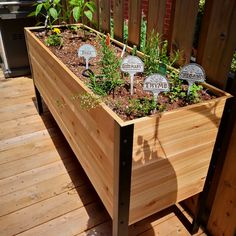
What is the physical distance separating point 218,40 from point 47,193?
1412mm

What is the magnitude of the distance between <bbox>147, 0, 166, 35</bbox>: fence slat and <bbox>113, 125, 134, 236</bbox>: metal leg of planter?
83 centimetres

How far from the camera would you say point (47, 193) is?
1.85 m

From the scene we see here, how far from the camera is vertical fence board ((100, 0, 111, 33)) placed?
2.07 m

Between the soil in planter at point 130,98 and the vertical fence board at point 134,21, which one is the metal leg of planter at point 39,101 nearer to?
the soil in planter at point 130,98

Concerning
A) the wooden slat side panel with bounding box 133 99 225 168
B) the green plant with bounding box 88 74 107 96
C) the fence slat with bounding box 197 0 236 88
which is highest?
the fence slat with bounding box 197 0 236 88

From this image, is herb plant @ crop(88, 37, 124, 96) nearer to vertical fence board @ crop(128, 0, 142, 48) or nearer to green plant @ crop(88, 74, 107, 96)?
green plant @ crop(88, 74, 107, 96)

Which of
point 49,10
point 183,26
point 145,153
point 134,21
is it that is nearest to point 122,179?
point 145,153

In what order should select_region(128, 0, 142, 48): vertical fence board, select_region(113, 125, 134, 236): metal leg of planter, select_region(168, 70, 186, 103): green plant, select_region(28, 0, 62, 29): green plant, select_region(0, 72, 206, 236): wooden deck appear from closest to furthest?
select_region(113, 125, 134, 236): metal leg of planter → select_region(168, 70, 186, 103): green plant → select_region(0, 72, 206, 236): wooden deck → select_region(128, 0, 142, 48): vertical fence board → select_region(28, 0, 62, 29): green plant

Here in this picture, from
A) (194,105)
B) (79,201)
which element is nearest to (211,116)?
(194,105)

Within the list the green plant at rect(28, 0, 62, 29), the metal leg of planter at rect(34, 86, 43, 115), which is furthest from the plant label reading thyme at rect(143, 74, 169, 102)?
the metal leg of planter at rect(34, 86, 43, 115)

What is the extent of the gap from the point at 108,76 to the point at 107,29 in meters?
0.96

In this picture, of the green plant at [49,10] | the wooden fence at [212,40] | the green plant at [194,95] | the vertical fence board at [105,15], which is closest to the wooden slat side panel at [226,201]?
the wooden fence at [212,40]

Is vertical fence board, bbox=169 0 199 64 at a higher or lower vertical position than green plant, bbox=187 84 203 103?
higher

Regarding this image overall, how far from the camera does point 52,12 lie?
7.14 ft
